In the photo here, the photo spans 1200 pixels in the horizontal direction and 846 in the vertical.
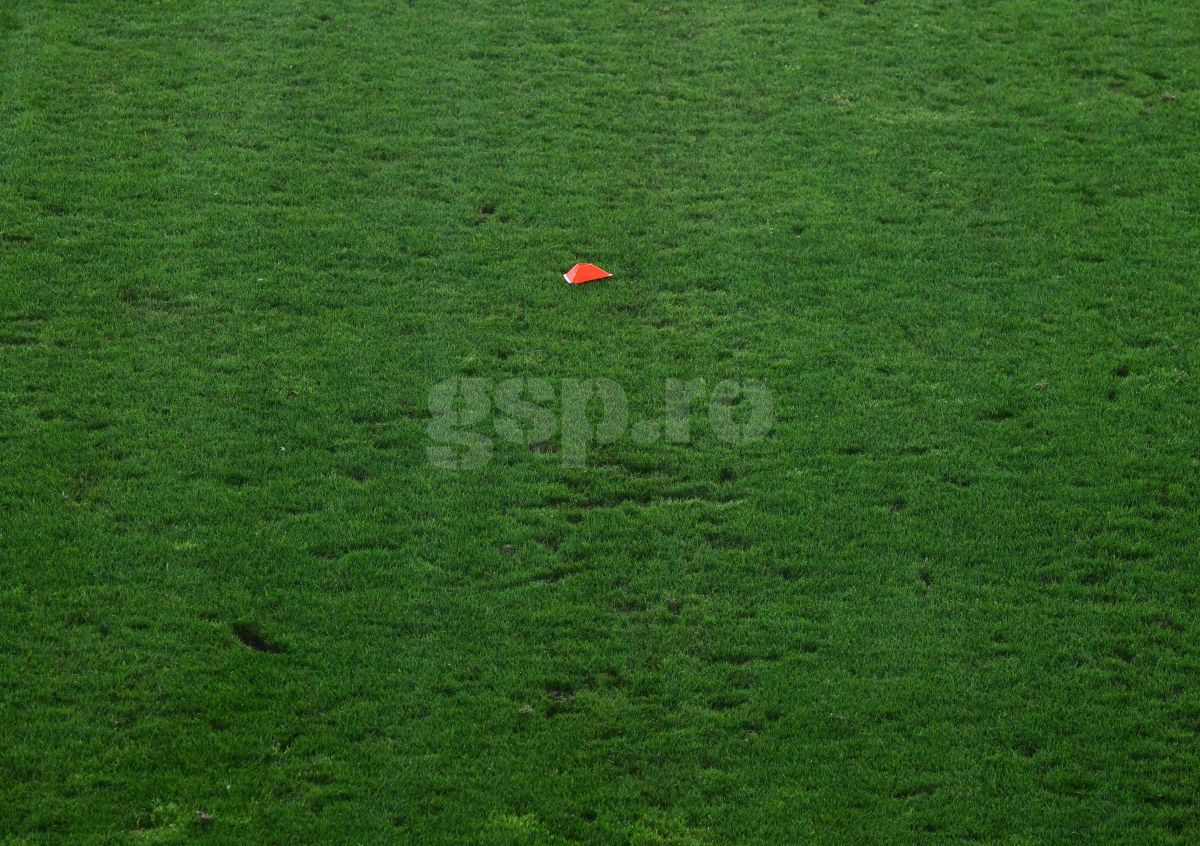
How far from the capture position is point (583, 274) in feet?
37.9

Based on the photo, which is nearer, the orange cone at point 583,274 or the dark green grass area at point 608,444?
the dark green grass area at point 608,444

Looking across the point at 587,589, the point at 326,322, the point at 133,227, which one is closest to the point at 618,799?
the point at 587,589

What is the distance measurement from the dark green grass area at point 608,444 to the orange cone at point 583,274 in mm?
Result: 97

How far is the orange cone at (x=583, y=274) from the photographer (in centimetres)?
1153

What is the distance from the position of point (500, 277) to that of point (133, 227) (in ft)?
11.0

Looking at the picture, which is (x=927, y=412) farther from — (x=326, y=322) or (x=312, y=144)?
(x=312, y=144)

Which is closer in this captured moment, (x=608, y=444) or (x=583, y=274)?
(x=608, y=444)

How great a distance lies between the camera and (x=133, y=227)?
11734 millimetres

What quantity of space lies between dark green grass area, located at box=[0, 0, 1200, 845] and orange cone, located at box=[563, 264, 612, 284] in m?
0.10

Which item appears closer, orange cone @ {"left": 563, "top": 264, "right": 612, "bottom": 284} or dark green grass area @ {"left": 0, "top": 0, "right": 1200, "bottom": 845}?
dark green grass area @ {"left": 0, "top": 0, "right": 1200, "bottom": 845}

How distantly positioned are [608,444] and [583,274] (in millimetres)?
2108

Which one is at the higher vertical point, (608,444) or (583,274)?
(583,274)

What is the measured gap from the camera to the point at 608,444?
10.1 m

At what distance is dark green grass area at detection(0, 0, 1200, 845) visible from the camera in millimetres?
7625
